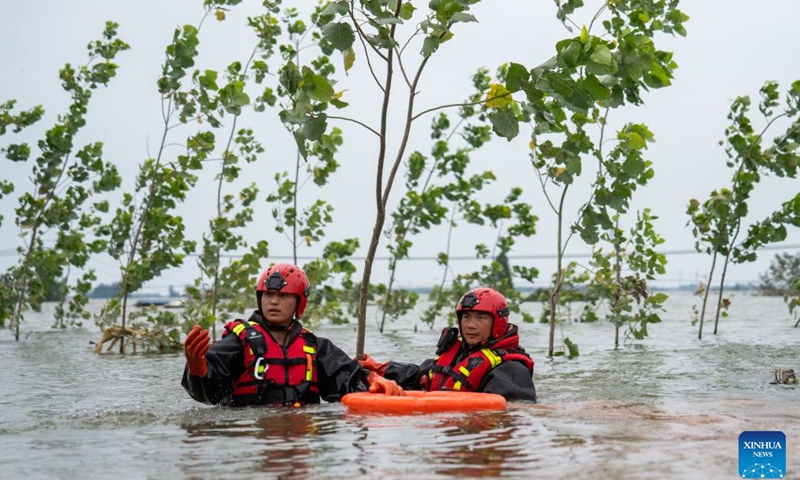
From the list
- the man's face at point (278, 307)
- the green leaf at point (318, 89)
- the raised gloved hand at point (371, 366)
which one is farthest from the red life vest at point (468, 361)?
the green leaf at point (318, 89)

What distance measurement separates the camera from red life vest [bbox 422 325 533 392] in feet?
26.5

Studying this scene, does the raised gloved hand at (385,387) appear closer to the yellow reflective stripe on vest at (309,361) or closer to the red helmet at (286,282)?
the yellow reflective stripe on vest at (309,361)

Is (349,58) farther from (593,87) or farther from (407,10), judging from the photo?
(593,87)

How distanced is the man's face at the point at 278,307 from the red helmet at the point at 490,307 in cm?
137

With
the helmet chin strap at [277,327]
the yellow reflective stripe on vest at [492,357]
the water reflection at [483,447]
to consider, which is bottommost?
the water reflection at [483,447]

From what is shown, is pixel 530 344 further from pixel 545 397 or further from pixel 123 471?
pixel 123 471

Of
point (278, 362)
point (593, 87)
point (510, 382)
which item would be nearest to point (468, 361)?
point (510, 382)

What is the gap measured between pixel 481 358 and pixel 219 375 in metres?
2.05

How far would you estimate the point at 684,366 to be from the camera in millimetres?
11969

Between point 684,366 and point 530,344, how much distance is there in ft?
13.7

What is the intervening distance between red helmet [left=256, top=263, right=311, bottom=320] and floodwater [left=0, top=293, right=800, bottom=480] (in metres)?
0.93

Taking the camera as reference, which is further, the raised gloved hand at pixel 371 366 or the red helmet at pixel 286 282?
the raised gloved hand at pixel 371 366

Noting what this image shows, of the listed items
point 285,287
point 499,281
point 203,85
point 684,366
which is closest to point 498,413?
point 285,287

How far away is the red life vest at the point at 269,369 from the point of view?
305 inches
